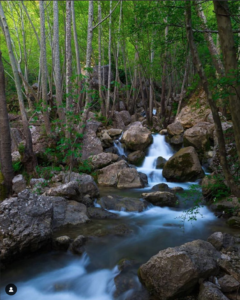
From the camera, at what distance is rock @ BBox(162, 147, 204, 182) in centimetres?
988

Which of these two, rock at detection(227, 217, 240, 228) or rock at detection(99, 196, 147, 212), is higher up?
rock at detection(227, 217, 240, 228)

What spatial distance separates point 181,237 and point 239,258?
1.80 metres

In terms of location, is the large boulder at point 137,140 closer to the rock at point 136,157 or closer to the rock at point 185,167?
the rock at point 136,157

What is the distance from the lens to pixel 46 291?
4.16 m

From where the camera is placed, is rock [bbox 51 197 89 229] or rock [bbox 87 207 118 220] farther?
rock [bbox 87 207 118 220]

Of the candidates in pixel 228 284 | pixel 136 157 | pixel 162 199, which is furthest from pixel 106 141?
pixel 228 284

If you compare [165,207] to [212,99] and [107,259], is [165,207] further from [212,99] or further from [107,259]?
[212,99]

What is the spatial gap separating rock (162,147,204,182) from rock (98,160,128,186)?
2.07 metres

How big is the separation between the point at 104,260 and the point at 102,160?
6756mm

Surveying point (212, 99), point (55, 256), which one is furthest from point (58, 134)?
point (212, 99)

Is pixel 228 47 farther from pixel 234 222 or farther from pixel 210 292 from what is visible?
pixel 234 222

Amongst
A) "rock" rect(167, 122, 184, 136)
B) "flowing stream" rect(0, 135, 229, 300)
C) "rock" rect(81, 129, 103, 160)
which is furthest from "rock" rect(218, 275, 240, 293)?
"rock" rect(167, 122, 184, 136)

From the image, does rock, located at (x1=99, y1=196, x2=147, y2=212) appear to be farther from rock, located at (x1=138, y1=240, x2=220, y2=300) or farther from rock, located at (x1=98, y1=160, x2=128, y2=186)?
rock, located at (x1=138, y1=240, x2=220, y2=300)

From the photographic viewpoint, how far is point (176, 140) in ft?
42.4
